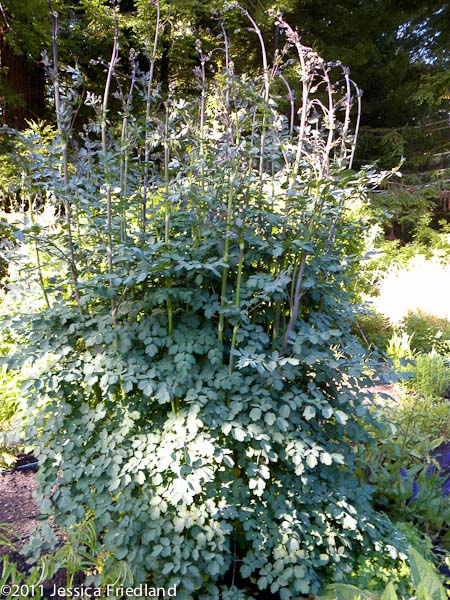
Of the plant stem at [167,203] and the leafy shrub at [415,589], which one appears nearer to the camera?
the leafy shrub at [415,589]

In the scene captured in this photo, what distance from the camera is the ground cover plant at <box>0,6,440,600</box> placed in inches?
61.9

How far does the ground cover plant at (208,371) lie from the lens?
1.57m

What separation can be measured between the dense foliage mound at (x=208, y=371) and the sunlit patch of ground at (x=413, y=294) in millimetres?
3227

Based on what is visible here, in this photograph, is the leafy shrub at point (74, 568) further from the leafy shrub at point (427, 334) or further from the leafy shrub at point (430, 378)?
the leafy shrub at point (427, 334)

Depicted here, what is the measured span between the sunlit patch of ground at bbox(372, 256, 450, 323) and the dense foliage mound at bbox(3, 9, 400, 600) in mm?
3227

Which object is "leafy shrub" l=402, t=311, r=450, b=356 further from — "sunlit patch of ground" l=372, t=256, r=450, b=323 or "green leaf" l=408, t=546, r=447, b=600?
"green leaf" l=408, t=546, r=447, b=600

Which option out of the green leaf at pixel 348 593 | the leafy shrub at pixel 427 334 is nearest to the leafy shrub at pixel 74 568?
the green leaf at pixel 348 593

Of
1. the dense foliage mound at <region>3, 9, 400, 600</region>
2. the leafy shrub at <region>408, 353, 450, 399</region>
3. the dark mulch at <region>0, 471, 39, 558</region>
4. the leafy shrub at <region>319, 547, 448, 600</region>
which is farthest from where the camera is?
the leafy shrub at <region>408, 353, 450, 399</region>

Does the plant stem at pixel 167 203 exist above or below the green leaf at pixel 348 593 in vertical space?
above

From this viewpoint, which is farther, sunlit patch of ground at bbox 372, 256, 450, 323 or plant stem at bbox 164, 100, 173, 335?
sunlit patch of ground at bbox 372, 256, 450, 323

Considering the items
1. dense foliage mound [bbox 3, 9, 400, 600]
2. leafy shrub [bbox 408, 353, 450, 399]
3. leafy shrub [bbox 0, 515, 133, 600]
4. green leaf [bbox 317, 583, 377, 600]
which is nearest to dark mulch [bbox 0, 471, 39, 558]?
leafy shrub [bbox 0, 515, 133, 600]

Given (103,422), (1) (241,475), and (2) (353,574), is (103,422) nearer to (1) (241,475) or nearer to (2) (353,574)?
(1) (241,475)

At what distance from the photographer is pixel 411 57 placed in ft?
37.3

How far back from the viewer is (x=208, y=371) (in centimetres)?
169
